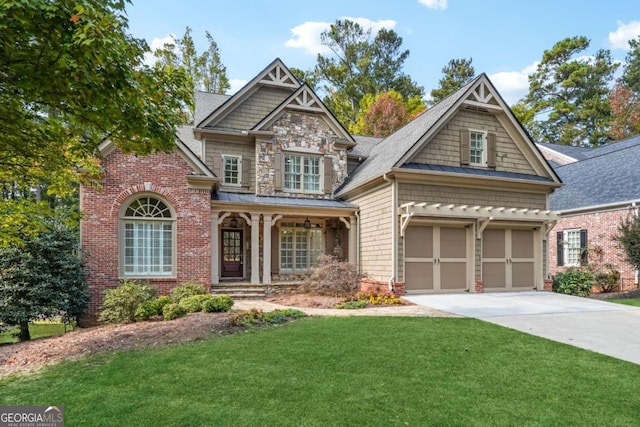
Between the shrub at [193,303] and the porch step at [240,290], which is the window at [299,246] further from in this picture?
the shrub at [193,303]

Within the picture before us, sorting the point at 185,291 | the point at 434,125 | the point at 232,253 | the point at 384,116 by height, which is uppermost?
the point at 384,116

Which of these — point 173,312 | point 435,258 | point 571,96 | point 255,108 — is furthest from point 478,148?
point 571,96

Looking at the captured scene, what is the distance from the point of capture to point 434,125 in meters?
12.2

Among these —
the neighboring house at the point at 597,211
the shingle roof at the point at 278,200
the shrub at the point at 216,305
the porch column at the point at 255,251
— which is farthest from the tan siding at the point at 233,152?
the neighboring house at the point at 597,211

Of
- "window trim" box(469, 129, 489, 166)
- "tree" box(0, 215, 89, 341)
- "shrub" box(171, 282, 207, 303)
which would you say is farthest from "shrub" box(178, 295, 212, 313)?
"window trim" box(469, 129, 489, 166)

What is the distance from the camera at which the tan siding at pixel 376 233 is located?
463 inches

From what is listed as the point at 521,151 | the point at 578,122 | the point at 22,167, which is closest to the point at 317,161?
the point at 521,151

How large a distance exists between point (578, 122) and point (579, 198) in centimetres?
2409

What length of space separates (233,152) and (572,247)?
50.7 ft

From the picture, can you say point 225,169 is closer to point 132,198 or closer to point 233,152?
point 233,152

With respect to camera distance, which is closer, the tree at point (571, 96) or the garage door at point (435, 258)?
the garage door at point (435, 258)

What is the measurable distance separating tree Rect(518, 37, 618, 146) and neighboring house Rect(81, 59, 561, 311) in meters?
24.7

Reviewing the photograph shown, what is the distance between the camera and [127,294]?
8.98m

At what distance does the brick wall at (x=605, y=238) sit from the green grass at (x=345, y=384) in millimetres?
11401
